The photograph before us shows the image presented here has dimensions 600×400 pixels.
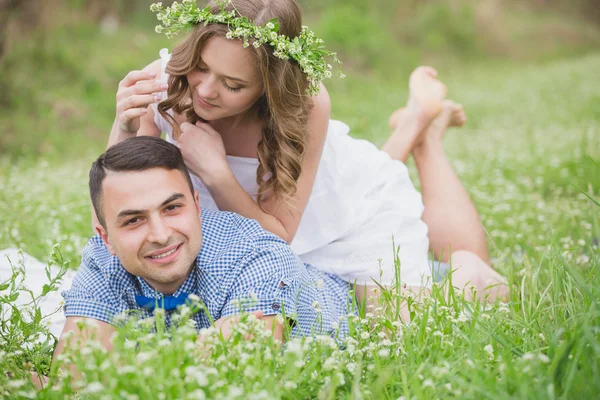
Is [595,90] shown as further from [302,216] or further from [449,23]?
[302,216]

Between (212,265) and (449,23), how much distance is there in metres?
16.4

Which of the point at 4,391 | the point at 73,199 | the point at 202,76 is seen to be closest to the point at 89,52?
the point at 73,199

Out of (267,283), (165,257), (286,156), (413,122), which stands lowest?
(267,283)

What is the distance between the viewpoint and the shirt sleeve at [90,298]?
2654 millimetres

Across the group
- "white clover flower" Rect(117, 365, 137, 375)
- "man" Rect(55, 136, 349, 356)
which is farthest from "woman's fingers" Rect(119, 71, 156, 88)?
"white clover flower" Rect(117, 365, 137, 375)

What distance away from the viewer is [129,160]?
8.69ft

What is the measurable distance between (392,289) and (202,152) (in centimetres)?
122

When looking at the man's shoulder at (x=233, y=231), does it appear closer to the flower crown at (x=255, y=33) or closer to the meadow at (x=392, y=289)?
the meadow at (x=392, y=289)

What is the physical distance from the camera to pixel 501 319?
8.49 ft

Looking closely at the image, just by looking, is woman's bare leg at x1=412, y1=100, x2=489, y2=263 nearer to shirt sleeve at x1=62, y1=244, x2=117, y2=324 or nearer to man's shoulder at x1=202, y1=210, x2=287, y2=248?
man's shoulder at x1=202, y1=210, x2=287, y2=248

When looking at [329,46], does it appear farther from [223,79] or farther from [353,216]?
[223,79]

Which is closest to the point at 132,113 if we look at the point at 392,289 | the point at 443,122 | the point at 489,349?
the point at 392,289

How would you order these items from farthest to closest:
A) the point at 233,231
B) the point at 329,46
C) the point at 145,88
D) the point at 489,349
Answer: the point at 329,46
the point at 145,88
the point at 233,231
the point at 489,349

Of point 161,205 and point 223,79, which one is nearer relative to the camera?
point 161,205
